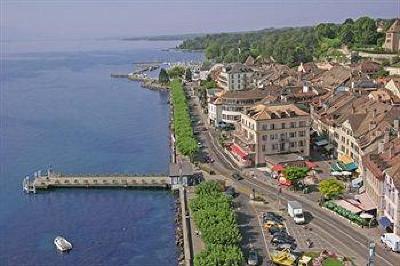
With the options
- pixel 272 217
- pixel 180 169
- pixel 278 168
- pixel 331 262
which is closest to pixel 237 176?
pixel 278 168

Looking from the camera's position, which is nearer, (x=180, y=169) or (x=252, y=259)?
(x=252, y=259)

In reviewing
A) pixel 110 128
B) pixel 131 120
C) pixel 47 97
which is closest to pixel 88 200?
pixel 110 128

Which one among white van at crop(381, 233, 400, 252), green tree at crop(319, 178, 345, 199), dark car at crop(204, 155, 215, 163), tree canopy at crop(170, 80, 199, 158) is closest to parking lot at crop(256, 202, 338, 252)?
green tree at crop(319, 178, 345, 199)

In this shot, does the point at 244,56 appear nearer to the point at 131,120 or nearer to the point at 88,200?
the point at 131,120

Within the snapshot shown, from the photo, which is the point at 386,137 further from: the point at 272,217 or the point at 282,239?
the point at 282,239

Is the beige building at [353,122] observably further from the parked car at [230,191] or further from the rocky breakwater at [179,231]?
the rocky breakwater at [179,231]

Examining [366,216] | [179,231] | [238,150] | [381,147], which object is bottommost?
[179,231]
